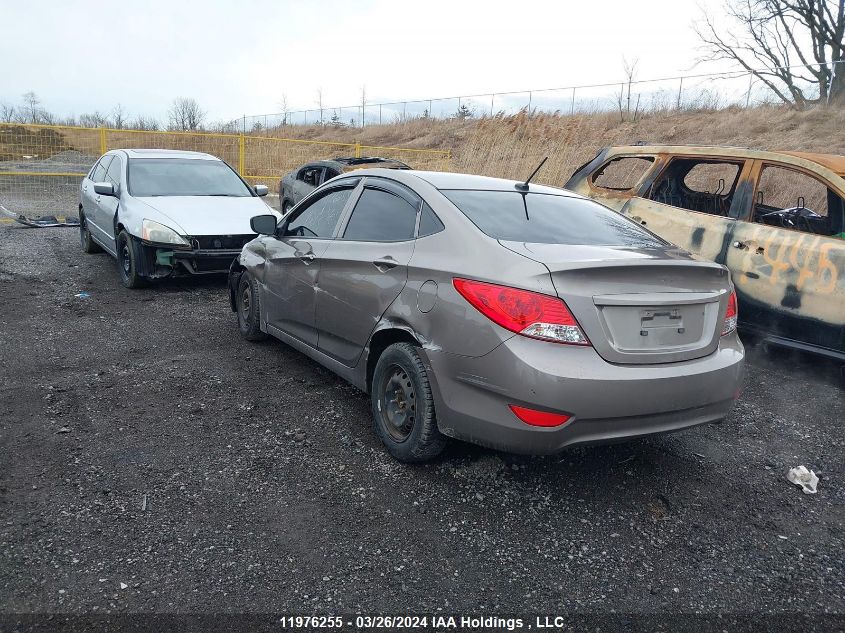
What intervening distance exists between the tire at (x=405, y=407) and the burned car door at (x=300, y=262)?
975 mm

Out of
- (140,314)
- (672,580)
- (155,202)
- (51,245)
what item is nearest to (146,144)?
(51,245)

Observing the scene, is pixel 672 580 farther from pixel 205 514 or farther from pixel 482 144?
pixel 482 144

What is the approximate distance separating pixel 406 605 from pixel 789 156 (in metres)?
5.20

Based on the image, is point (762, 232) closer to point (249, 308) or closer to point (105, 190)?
point (249, 308)

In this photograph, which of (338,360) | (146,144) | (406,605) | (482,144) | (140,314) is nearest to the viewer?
(406,605)

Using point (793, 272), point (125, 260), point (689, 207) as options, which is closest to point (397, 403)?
point (793, 272)

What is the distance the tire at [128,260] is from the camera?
7.38 m

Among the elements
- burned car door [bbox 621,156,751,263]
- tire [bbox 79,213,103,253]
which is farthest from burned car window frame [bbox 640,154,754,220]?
tire [bbox 79,213,103,253]

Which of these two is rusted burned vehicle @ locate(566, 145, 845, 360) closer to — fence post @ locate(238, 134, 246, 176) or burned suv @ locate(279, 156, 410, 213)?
burned suv @ locate(279, 156, 410, 213)

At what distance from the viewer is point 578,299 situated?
2.90 meters

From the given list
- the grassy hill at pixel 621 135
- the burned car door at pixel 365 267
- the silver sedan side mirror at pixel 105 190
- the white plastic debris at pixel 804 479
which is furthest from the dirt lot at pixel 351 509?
the grassy hill at pixel 621 135

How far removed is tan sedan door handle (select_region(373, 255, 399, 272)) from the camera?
143 inches

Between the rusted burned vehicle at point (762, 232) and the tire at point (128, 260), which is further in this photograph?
the tire at point (128, 260)

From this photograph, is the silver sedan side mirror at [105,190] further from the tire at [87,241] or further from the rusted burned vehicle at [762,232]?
the rusted burned vehicle at [762,232]
